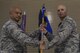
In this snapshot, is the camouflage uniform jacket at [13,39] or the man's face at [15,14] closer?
the camouflage uniform jacket at [13,39]

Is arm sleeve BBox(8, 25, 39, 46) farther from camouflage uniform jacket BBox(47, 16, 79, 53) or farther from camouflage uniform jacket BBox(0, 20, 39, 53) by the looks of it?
camouflage uniform jacket BBox(47, 16, 79, 53)

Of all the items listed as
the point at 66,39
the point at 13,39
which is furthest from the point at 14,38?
the point at 66,39

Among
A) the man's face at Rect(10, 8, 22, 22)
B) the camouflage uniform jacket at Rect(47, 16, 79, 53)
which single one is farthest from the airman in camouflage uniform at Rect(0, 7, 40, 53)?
the camouflage uniform jacket at Rect(47, 16, 79, 53)

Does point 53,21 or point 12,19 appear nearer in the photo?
point 12,19

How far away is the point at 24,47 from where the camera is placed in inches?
135

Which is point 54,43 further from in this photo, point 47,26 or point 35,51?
point 35,51

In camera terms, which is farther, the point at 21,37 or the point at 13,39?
the point at 13,39

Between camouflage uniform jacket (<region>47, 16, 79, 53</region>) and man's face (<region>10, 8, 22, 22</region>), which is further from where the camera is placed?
man's face (<region>10, 8, 22, 22</region>)

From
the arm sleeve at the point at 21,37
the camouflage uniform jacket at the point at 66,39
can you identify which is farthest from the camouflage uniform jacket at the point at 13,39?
the camouflage uniform jacket at the point at 66,39

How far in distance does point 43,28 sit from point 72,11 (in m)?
1.20

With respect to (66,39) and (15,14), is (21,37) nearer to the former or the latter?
(15,14)

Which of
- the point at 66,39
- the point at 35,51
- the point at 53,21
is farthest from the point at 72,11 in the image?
the point at 66,39

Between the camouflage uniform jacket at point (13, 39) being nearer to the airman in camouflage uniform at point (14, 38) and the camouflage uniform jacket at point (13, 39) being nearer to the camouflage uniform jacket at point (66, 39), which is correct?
the airman in camouflage uniform at point (14, 38)

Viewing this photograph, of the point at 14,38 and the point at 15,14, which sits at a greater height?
the point at 15,14
